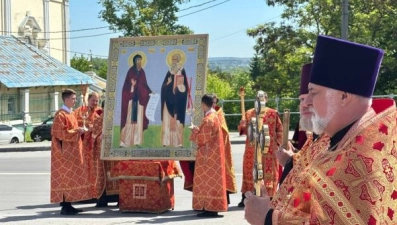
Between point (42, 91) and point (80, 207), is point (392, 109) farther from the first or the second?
point (42, 91)

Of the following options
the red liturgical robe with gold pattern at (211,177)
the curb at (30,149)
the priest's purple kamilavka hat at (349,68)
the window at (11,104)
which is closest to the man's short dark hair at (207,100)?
the red liturgical robe with gold pattern at (211,177)

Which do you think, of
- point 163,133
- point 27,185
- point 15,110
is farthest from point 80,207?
point 15,110

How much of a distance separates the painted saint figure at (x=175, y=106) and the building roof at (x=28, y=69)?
26.3 m

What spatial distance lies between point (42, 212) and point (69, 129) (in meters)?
1.38

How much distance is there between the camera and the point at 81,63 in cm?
6969

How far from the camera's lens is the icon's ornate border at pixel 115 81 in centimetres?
1027

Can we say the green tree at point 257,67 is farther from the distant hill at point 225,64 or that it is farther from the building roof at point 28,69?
the building roof at point 28,69

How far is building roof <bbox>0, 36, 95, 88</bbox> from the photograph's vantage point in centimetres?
3706

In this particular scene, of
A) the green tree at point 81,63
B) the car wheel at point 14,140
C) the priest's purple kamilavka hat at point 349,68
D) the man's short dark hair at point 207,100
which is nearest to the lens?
the priest's purple kamilavka hat at point 349,68

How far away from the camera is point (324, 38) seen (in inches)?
135

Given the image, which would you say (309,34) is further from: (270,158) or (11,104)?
(270,158)

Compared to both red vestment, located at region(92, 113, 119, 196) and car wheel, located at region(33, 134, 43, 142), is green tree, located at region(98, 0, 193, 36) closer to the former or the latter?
car wheel, located at region(33, 134, 43, 142)

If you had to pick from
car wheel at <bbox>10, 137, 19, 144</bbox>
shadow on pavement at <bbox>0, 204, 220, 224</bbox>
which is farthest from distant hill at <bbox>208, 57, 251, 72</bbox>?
shadow on pavement at <bbox>0, 204, 220, 224</bbox>

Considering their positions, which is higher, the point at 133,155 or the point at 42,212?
the point at 133,155
